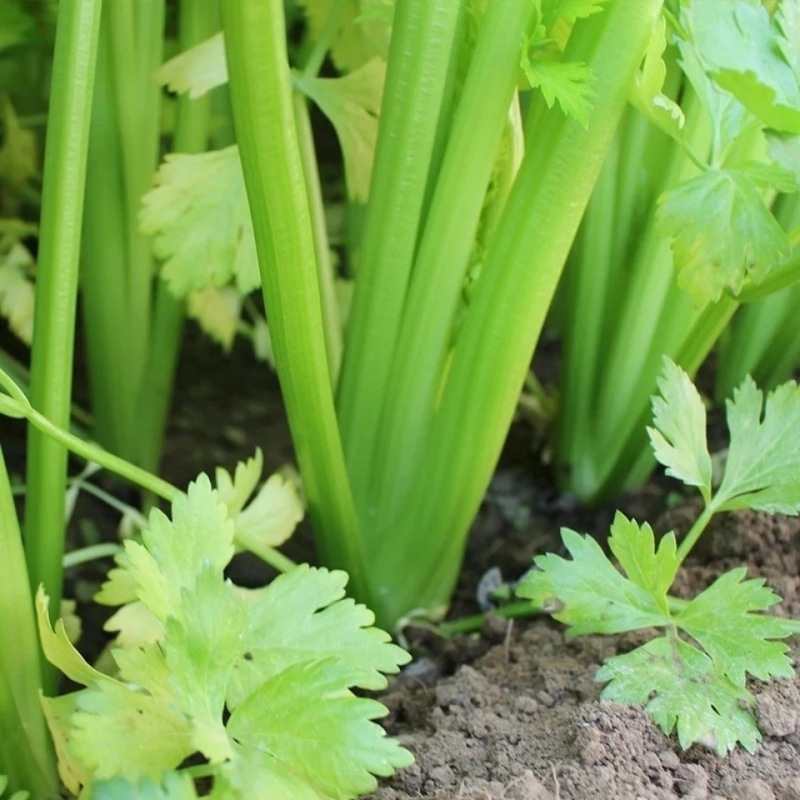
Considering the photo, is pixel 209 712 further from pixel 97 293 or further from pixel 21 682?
pixel 97 293

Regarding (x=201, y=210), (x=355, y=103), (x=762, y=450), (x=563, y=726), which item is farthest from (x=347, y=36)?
(x=563, y=726)

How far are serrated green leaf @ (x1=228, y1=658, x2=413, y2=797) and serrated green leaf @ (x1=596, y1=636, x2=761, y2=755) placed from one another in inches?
7.3

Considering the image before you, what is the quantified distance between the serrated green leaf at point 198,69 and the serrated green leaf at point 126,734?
1.69ft

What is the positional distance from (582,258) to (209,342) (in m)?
0.61

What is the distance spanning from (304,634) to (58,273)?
0.30m

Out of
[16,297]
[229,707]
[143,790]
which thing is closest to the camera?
[143,790]

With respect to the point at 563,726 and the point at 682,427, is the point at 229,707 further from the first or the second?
the point at 682,427

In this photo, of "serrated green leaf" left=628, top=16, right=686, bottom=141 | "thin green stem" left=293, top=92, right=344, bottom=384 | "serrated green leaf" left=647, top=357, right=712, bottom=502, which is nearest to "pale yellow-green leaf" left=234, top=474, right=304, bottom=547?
"thin green stem" left=293, top=92, right=344, bottom=384

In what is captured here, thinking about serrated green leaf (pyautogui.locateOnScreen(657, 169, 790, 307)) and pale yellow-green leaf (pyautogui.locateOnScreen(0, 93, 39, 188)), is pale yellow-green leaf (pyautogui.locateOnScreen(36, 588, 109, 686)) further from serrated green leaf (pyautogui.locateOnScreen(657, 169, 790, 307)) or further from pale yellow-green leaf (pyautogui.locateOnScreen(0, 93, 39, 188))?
pale yellow-green leaf (pyautogui.locateOnScreen(0, 93, 39, 188))

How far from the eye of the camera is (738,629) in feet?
2.18

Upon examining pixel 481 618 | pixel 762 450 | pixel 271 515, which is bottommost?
pixel 481 618

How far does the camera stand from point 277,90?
2.09ft

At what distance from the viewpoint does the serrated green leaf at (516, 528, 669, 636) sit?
69 cm

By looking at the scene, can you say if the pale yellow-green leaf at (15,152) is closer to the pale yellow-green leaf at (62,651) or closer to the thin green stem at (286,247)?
the thin green stem at (286,247)
